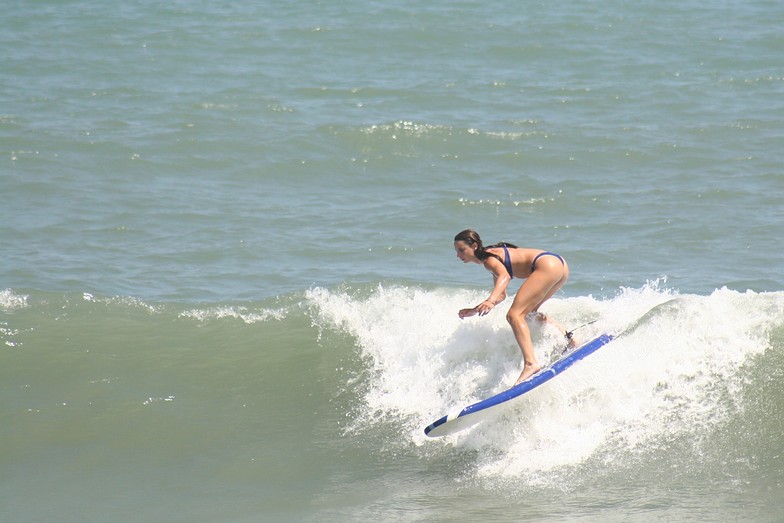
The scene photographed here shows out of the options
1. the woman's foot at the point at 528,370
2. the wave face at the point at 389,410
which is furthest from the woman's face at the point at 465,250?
the wave face at the point at 389,410

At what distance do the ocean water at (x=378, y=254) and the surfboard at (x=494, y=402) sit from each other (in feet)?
0.50

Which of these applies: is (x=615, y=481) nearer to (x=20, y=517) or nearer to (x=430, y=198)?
(x=20, y=517)

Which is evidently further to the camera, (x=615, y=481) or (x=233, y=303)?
(x=233, y=303)

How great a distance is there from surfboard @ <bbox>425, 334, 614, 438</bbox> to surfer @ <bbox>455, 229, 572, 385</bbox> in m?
0.15

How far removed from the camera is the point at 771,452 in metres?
8.05

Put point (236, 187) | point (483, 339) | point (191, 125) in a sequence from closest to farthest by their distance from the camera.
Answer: point (483, 339) → point (236, 187) → point (191, 125)

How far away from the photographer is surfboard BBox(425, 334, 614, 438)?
8.15 metres

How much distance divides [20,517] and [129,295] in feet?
15.5

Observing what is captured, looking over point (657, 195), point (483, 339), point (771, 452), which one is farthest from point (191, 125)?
point (771, 452)

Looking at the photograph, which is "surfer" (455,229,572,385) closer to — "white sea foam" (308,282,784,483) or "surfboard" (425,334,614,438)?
"surfboard" (425,334,614,438)

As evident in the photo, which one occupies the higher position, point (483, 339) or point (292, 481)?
point (483, 339)

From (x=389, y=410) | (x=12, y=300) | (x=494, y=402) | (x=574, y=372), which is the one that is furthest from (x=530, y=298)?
(x=12, y=300)

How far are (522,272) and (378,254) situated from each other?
4898mm

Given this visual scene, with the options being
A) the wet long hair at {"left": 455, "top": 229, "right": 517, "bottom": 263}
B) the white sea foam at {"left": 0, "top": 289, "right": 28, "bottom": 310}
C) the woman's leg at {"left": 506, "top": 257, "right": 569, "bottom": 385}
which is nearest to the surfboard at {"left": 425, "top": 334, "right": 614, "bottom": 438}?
the woman's leg at {"left": 506, "top": 257, "right": 569, "bottom": 385}
